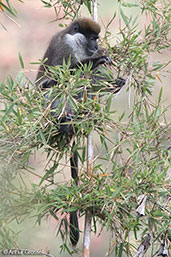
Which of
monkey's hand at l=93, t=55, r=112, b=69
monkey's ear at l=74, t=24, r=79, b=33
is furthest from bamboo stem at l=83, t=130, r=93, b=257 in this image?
monkey's ear at l=74, t=24, r=79, b=33

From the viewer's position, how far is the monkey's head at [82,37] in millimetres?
2534

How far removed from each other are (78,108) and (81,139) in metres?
0.22

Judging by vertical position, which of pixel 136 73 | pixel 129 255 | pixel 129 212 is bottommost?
pixel 129 255

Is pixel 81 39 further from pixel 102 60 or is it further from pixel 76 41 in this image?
pixel 102 60

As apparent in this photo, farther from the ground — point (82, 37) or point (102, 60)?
point (82, 37)

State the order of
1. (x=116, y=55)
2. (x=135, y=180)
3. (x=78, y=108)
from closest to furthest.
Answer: (x=135, y=180), (x=78, y=108), (x=116, y=55)

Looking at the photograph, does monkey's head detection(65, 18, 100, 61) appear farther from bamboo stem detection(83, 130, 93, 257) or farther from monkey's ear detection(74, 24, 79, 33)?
bamboo stem detection(83, 130, 93, 257)

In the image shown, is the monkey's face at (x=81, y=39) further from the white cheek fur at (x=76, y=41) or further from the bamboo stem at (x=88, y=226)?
the bamboo stem at (x=88, y=226)

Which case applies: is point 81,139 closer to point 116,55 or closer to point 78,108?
point 78,108

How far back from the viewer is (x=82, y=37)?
2611 mm

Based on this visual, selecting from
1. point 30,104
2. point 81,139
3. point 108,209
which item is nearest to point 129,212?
point 108,209

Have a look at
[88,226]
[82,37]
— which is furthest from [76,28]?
[88,226]

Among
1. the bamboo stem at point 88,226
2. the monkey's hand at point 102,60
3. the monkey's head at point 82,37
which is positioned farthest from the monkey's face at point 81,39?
the bamboo stem at point 88,226

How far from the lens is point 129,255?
5.69ft
